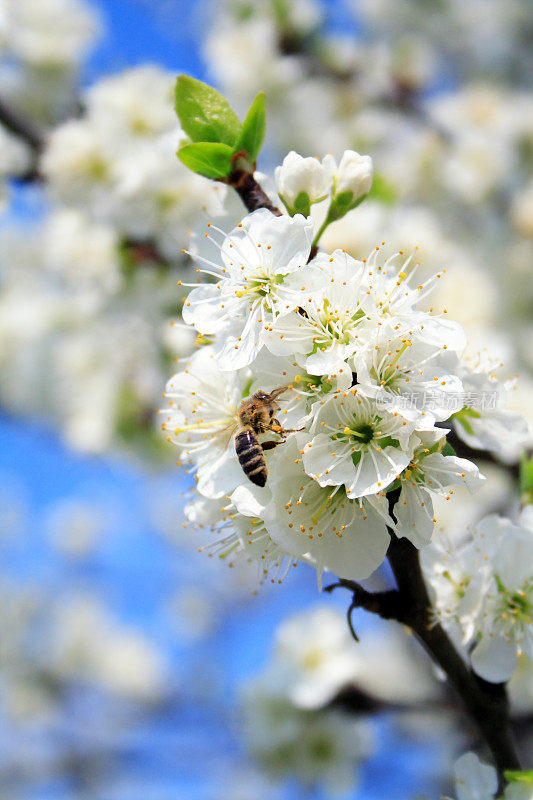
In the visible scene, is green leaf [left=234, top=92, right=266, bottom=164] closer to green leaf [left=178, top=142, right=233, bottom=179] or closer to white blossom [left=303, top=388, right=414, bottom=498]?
green leaf [left=178, top=142, right=233, bottom=179]

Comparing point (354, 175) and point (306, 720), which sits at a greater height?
point (354, 175)

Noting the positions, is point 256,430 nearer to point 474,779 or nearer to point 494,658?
point 494,658

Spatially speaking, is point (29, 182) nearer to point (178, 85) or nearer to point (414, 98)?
point (178, 85)

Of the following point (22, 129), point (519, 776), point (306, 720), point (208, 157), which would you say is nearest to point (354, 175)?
point (208, 157)

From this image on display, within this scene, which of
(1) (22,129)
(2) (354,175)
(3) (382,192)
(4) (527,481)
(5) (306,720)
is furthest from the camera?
(3) (382,192)

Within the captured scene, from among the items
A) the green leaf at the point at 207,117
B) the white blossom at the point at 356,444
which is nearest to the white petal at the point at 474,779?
the white blossom at the point at 356,444

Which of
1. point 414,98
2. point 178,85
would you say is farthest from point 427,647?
point 414,98

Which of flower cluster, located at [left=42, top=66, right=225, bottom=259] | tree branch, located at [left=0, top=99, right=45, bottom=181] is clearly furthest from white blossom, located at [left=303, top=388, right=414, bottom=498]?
tree branch, located at [left=0, top=99, right=45, bottom=181]
